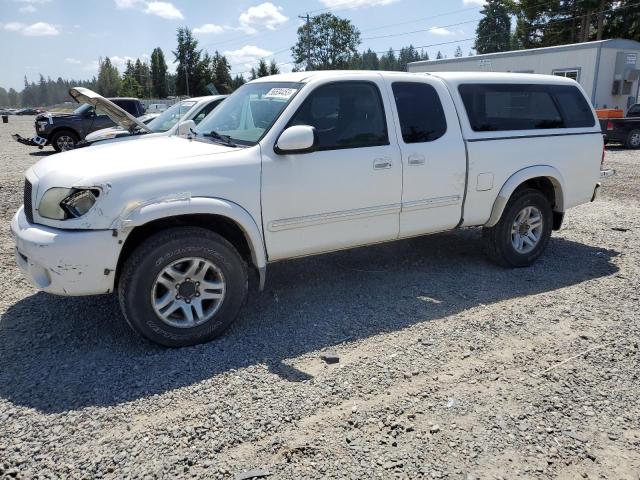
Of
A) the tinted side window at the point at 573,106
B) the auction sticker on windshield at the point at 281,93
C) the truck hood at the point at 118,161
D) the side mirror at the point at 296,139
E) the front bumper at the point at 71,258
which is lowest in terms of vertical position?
the front bumper at the point at 71,258

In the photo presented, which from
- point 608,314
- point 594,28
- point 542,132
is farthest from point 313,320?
point 594,28

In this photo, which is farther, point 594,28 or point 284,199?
point 594,28

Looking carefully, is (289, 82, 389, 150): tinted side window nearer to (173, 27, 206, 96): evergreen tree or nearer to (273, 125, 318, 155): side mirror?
(273, 125, 318, 155): side mirror

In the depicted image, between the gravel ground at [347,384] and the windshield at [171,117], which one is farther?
the windshield at [171,117]

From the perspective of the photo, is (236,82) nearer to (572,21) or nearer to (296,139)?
(572,21)

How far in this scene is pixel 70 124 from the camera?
56.3ft

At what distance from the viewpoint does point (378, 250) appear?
636cm

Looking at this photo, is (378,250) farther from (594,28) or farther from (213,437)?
(594,28)

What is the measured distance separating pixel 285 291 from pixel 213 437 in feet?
7.37

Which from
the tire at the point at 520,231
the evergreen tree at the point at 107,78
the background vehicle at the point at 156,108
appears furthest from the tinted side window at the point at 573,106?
the evergreen tree at the point at 107,78

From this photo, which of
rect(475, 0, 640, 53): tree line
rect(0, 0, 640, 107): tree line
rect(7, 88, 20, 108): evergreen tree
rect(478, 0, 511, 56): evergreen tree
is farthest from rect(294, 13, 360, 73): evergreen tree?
rect(7, 88, 20, 108): evergreen tree

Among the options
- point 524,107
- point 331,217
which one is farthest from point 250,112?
point 524,107

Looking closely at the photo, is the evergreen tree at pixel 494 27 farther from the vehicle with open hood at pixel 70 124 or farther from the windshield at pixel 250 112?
the windshield at pixel 250 112

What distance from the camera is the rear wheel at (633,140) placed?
1800 cm
